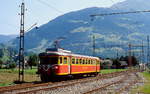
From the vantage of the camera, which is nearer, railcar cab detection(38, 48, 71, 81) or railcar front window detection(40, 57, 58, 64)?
railcar cab detection(38, 48, 71, 81)

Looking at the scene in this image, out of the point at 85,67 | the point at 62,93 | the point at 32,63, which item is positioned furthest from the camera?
the point at 32,63

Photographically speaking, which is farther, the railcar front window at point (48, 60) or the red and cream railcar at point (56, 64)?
the railcar front window at point (48, 60)

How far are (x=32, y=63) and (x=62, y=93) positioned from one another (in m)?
91.2

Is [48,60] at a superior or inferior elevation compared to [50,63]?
superior

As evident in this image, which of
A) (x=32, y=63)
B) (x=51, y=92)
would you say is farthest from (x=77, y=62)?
(x=32, y=63)

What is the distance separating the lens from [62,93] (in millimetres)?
20953

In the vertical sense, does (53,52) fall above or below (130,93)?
above

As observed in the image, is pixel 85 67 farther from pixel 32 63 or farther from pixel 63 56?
pixel 32 63

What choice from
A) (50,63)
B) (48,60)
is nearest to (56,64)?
(50,63)

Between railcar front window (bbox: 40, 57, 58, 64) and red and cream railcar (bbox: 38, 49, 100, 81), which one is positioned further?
railcar front window (bbox: 40, 57, 58, 64)

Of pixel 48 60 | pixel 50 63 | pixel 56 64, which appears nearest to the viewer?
pixel 56 64

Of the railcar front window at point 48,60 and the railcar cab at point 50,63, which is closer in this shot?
the railcar cab at point 50,63

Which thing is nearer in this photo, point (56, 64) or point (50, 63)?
point (56, 64)

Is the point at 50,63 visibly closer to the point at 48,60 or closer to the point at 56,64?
the point at 48,60
